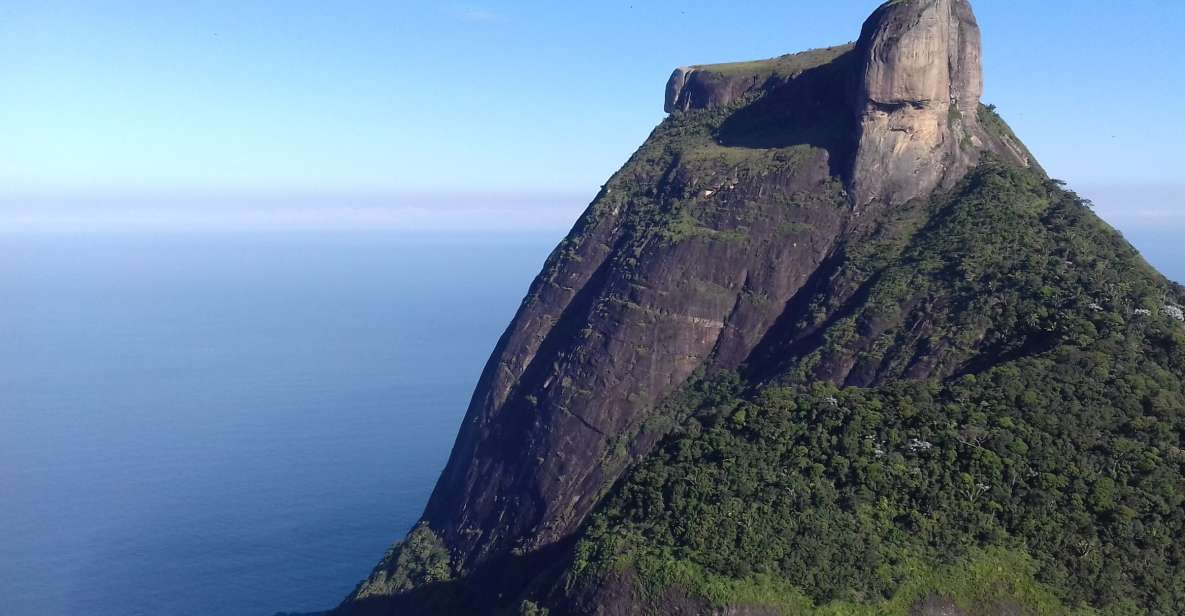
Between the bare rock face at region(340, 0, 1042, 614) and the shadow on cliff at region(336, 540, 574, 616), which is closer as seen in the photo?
the shadow on cliff at region(336, 540, 574, 616)

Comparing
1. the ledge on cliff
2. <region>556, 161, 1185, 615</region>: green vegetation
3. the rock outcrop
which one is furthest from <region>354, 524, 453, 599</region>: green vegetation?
the ledge on cliff

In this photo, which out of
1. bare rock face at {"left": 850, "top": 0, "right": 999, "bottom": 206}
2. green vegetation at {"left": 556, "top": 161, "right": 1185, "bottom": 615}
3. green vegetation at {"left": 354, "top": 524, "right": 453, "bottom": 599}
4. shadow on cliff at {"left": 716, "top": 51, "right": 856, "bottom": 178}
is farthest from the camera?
shadow on cliff at {"left": 716, "top": 51, "right": 856, "bottom": 178}

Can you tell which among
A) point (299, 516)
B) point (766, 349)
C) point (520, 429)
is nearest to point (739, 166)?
point (766, 349)

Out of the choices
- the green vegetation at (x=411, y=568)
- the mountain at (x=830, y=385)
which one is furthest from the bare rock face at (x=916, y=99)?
the green vegetation at (x=411, y=568)

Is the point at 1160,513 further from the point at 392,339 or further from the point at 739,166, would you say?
the point at 392,339

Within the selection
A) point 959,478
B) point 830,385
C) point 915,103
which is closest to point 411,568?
point 830,385

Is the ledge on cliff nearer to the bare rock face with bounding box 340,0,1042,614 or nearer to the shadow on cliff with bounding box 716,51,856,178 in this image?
the shadow on cliff with bounding box 716,51,856,178

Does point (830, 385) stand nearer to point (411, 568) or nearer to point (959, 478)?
point (959, 478)

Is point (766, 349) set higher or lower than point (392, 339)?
higher
